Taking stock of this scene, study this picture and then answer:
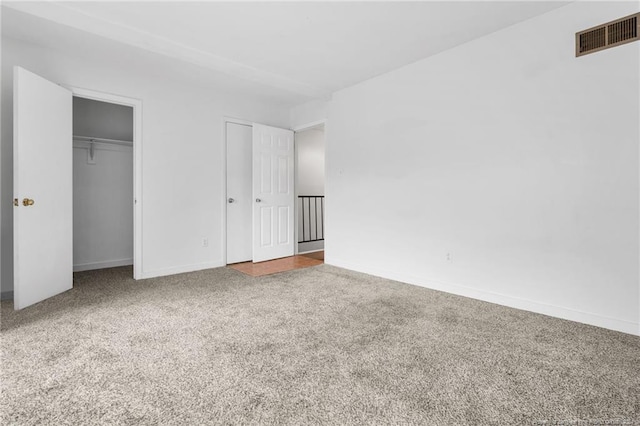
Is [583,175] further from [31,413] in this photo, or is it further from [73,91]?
[73,91]

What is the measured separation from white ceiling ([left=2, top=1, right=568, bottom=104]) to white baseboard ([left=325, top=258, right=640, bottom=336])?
236 centimetres

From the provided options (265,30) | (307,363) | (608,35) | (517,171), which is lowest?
(307,363)

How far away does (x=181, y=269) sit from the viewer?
4004 mm

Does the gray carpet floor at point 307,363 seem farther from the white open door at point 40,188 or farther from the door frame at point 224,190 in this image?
the door frame at point 224,190

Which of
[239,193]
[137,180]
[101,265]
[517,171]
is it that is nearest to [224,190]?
[239,193]

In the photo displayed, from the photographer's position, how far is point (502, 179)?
9.12 feet

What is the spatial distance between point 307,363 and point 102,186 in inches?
163

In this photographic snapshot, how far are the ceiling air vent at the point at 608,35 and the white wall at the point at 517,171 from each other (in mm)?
52

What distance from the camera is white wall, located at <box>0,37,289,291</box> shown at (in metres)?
3.12

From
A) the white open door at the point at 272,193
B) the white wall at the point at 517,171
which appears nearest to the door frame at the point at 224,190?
the white open door at the point at 272,193

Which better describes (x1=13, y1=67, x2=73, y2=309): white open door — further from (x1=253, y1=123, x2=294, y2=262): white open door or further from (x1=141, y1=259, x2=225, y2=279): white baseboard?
(x1=253, y1=123, x2=294, y2=262): white open door

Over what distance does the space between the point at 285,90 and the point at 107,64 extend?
79.1 inches

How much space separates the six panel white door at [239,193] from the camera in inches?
178

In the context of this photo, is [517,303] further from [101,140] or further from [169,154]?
[101,140]
